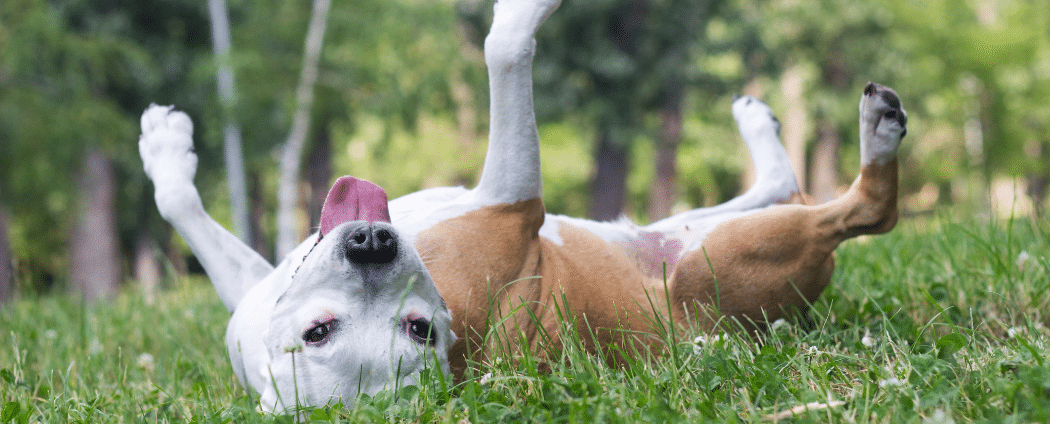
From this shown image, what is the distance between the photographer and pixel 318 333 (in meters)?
1.86

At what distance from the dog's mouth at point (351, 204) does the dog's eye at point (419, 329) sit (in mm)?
336

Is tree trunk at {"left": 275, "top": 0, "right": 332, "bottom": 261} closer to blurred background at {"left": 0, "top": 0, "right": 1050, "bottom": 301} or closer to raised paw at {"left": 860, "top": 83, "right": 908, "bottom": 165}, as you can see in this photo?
blurred background at {"left": 0, "top": 0, "right": 1050, "bottom": 301}

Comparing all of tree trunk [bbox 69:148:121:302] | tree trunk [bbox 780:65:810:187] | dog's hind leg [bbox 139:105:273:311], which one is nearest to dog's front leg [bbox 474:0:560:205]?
dog's hind leg [bbox 139:105:273:311]

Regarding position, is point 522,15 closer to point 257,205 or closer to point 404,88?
point 404,88

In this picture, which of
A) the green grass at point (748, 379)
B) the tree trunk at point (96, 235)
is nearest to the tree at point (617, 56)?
the tree trunk at point (96, 235)

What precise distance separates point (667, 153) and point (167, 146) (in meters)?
12.3

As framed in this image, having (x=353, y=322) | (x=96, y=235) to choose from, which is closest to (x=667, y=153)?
(x=96, y=235)

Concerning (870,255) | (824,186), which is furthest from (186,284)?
(824,186)

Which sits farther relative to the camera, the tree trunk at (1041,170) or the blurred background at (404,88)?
the tree trunk at (1041,170)

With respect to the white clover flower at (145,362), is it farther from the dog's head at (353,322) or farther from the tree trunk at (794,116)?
the tree trunk at (794,116)

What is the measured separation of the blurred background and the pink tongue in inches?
134

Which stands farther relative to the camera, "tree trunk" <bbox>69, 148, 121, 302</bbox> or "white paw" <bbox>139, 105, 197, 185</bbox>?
"tree trunk" <bbox>69, 148, 121, 302</bbox>

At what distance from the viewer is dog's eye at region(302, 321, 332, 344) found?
185 cm

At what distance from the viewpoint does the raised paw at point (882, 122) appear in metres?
2.47
